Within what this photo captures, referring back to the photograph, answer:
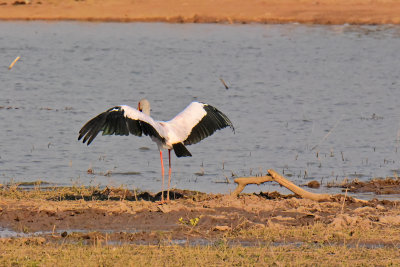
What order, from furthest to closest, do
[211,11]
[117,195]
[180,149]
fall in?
[211,11] → [117,195] → [180,149]

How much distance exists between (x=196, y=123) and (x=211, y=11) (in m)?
24.7

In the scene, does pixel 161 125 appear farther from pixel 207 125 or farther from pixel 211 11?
pixel 211 11

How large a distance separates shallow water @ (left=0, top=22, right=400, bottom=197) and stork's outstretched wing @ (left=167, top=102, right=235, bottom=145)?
131 cm

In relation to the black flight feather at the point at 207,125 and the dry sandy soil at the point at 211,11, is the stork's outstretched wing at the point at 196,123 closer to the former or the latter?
the black flight feather at the point at 207,125

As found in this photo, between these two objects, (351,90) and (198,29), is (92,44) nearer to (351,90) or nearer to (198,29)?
(198,29)

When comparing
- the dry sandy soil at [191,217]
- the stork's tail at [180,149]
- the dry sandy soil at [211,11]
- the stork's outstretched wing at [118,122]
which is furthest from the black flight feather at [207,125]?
the dry sandy soil at [211,11]

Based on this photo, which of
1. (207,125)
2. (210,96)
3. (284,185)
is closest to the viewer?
(284,185)

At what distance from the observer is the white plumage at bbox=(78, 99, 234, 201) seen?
26.5ft

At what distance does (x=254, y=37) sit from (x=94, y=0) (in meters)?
8.14

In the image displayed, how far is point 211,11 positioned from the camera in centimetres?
3312

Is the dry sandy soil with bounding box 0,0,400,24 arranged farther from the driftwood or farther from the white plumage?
the driftwood

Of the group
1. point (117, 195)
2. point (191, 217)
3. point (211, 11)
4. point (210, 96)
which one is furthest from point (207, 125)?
point (211, 11)

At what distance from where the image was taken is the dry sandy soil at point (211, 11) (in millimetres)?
32281

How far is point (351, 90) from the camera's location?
19500 millimetres
